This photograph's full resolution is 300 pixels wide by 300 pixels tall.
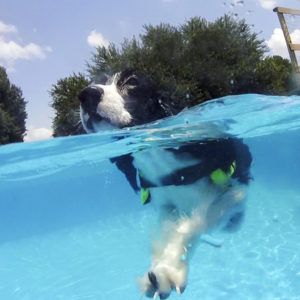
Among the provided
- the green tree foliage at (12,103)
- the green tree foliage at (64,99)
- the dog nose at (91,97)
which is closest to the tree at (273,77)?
the green tree foliage at (64,99)

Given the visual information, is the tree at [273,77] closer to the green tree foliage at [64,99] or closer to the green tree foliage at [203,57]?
the green tree foliage at [203,57]

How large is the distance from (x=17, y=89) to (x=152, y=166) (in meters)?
15.1

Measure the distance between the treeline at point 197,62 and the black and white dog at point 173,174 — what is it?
5.14 ft

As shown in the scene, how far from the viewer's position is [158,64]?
683cm

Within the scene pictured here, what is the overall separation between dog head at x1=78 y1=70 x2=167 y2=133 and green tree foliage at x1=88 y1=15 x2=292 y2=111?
1681 mm

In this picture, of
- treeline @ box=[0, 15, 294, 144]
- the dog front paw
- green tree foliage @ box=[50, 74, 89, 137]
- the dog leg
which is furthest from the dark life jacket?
green tree foliage @ box=[50, 74, 89, 137]

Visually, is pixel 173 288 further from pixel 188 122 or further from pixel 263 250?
pixel 188 122

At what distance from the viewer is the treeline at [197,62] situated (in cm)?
709

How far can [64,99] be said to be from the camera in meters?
8.17

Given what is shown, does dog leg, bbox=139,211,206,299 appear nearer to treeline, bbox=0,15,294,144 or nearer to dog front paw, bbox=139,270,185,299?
dog front paw, bbox=139,270,185,299

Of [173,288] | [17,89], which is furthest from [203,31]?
[17,89]

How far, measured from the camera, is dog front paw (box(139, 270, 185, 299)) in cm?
284

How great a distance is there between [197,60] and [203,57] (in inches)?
9.8

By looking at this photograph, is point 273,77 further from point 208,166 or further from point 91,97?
point 91,97
